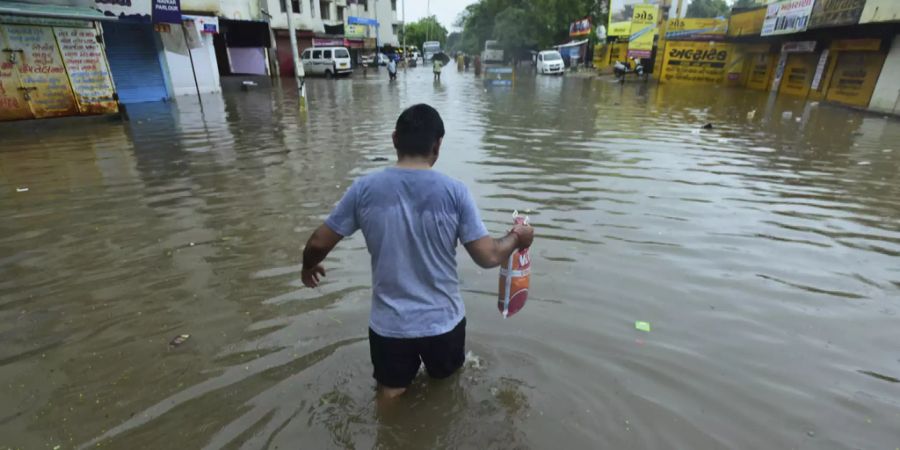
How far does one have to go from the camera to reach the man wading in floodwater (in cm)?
196

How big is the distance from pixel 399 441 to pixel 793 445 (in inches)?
78.7

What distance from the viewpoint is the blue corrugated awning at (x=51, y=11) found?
415 inches

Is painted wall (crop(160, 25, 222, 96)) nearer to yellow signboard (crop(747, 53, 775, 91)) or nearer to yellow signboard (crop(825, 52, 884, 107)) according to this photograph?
yellow signboard (crop(825, 52, 884, 107))

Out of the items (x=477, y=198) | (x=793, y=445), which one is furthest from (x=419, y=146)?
(x=477, y=198)

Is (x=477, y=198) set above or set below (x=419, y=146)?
below

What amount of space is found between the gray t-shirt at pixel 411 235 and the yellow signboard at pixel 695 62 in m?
31.3

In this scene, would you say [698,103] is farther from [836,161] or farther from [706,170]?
[706,170]

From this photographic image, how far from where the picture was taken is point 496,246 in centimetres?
211

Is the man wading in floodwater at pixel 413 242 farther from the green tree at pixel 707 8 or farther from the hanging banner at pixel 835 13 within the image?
the green tree at pixel 707 8

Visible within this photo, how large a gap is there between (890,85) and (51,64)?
965 inches

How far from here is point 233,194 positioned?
20.6 feet

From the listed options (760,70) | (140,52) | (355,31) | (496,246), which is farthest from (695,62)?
(355,31)

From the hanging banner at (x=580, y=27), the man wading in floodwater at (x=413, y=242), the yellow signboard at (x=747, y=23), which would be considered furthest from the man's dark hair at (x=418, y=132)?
the hanging banner at (x=580, y=27)

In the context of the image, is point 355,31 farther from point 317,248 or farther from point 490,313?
point 317,248
